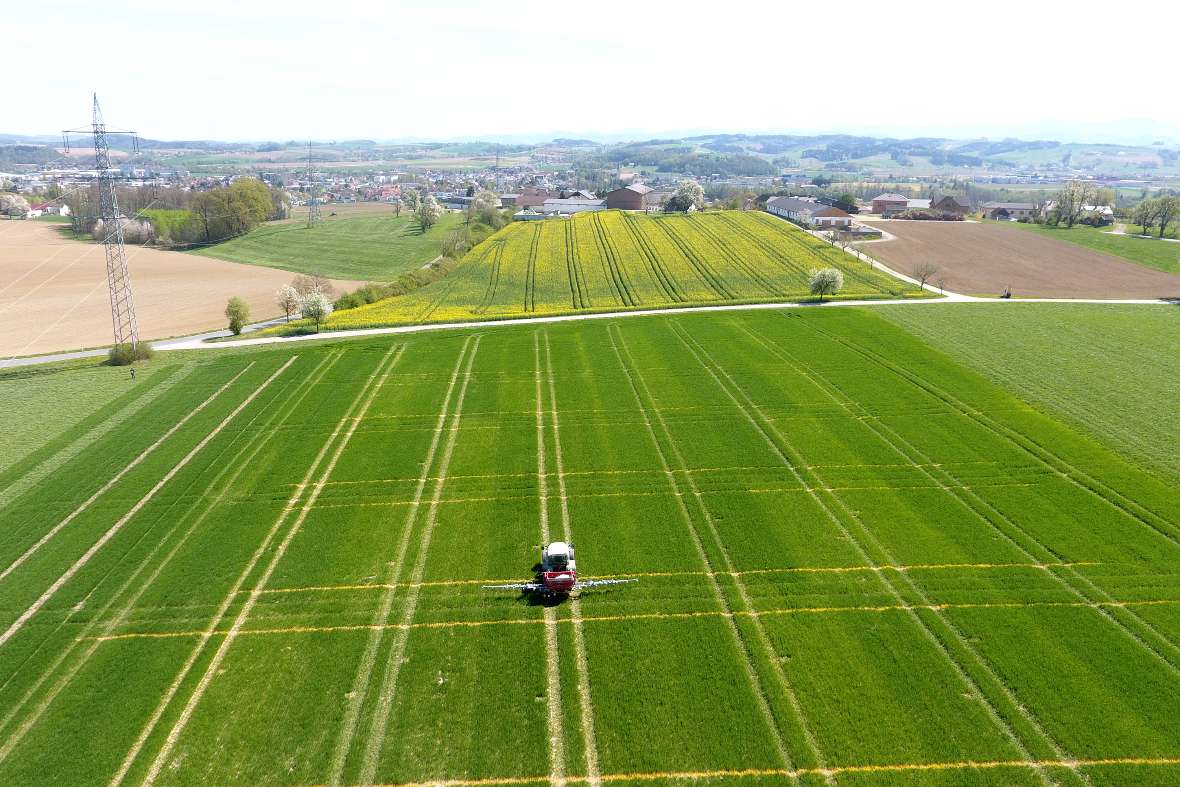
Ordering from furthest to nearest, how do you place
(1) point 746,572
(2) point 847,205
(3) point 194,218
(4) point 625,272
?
(2) point 847,205
(3) point 194,218
(4) point 625,272
(1) point 746,572

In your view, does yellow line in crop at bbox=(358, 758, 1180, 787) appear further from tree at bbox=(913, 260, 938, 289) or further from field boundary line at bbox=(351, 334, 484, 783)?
tree at bbox=(913, 260, 938, 289)

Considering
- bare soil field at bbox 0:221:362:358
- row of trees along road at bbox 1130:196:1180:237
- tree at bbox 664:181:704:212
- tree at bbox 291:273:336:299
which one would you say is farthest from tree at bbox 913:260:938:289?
bare soil field at bbox 0:221:362:358

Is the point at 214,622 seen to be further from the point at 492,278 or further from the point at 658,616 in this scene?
the point at 492,278

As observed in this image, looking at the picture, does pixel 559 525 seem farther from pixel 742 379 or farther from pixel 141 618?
pixel 742 379

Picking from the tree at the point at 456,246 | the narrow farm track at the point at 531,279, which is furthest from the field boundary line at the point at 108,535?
the tree at the point at 456,246

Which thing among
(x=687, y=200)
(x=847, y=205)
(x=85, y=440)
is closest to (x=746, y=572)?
(x=85, y=440)

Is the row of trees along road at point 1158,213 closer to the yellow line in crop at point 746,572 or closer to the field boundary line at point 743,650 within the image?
the yellow line in crop at point 746,572

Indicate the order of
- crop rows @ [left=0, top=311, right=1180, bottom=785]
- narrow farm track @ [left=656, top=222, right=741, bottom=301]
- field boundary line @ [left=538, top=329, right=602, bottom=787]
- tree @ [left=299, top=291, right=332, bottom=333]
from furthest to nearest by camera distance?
narrow farm track @ [left=656, top=222, right=741, bottom=301] → tree @ [left=299, top=291, right=332, bottom=333] → crop rows @ [left=0, top=311, right=1180, bottom=785] → field boundary line @ [left=538, top=329, right=602, bottom=787]
